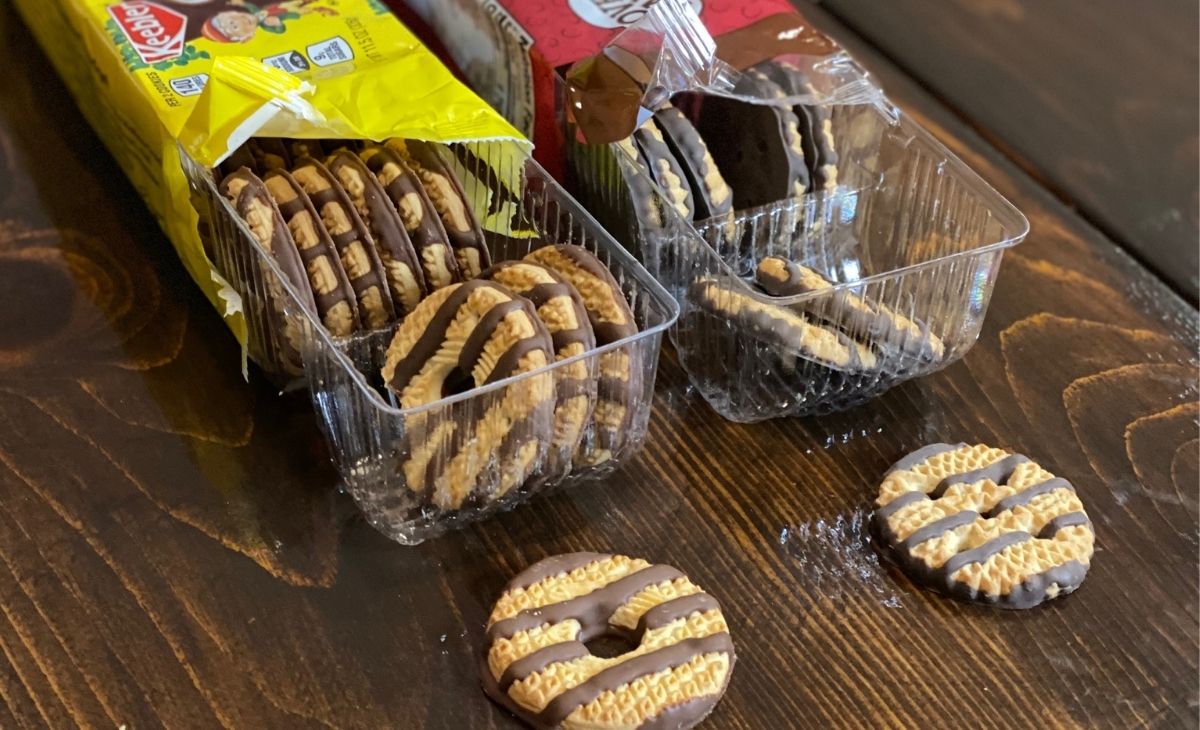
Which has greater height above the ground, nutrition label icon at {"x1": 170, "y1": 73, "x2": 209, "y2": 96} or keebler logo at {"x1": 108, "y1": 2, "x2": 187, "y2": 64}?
keebler logo at {"x1": 108, "y1": 2, "x2": 187, "y2": 64}

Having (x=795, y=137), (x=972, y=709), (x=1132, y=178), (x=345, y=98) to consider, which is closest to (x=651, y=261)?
(x=795, y=137)

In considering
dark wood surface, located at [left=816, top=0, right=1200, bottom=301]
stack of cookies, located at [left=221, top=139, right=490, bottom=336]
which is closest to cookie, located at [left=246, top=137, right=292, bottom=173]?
stack of cookies, located at [left=221, top=139, right=490, bottom=336]

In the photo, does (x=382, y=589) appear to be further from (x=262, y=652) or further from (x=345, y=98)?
(x=345, y=98)

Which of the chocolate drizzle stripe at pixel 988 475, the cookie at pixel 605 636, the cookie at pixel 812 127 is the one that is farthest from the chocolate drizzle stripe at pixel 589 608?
the cookie at pixel 812 127

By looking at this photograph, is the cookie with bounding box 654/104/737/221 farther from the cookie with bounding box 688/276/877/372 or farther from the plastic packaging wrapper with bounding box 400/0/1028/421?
the cookie with bounding box 688/276/877/372

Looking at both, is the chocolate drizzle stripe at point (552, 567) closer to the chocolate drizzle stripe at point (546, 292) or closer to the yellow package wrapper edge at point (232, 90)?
the chocolate drizzle stripe at point (546, 292)

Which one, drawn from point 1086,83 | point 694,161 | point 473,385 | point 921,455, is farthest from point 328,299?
point 1086,83
